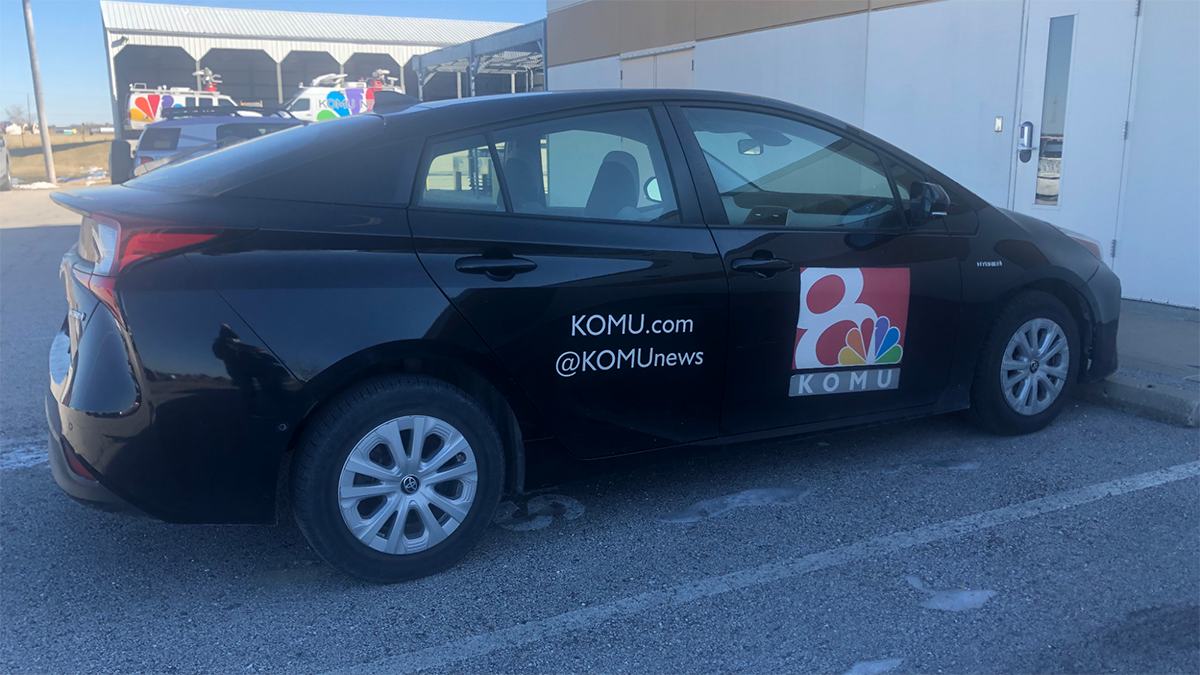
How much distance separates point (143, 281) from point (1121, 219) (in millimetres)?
6938

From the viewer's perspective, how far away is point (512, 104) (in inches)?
129

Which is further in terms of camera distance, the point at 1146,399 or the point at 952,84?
the point at 952,84

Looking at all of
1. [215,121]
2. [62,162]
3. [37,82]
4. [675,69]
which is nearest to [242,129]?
[215,121]

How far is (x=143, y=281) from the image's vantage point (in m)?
2.63

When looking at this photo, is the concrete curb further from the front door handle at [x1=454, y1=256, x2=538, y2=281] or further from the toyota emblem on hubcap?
the toyota emblem on hubcap

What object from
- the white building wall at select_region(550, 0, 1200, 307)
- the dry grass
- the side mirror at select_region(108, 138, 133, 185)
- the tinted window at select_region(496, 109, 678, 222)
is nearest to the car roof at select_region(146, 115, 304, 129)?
the side mirror at select_region(108, 138, 133, 185)

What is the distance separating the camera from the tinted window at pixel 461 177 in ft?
9.96

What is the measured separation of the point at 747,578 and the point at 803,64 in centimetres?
769

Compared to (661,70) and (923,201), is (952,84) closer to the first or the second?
(923,201)

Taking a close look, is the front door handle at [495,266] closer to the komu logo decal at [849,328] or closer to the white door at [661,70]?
the komu logo decal at [849,328]

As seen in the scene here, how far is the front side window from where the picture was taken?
3.55 m

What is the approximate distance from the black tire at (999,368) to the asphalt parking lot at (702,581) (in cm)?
18

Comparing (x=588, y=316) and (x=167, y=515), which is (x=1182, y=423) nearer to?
(x=588, y=316)

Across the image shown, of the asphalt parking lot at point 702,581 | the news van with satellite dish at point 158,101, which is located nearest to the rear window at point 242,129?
the asphalt parking lot at point 702,581
